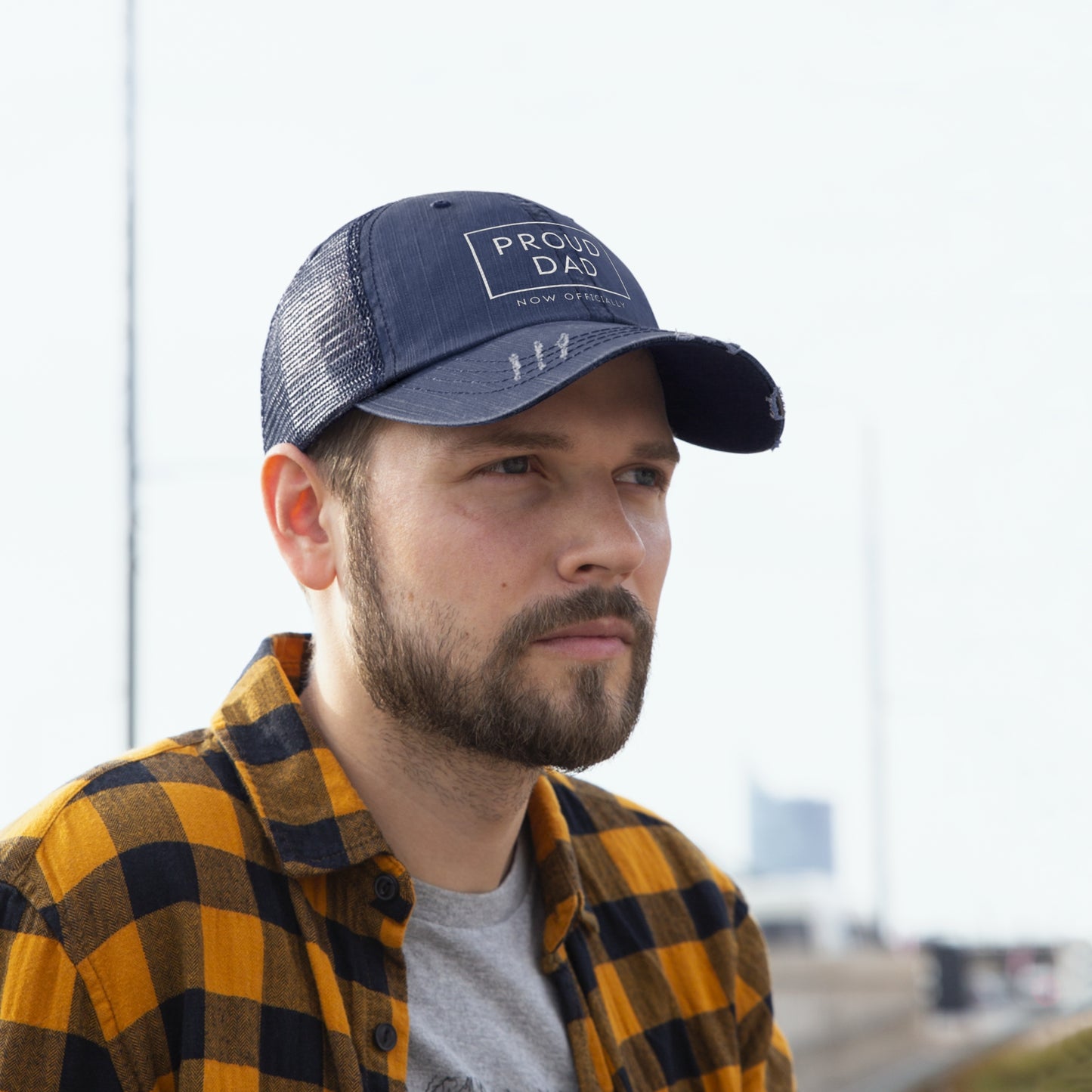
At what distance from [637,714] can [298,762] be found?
1.73 ft

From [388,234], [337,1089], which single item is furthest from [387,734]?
[388,234]

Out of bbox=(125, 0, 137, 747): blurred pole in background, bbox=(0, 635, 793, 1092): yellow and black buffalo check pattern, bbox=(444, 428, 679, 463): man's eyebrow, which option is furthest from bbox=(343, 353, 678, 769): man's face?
bbox=(125, 0, 137, 747): blurred pole in background

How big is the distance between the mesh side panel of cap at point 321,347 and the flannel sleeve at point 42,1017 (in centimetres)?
87

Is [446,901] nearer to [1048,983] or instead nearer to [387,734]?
[387,734]

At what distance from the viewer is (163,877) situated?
204 cm

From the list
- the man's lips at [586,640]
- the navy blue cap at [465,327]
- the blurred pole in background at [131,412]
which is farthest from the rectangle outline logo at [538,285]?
the blurred pole in background at [131,412]

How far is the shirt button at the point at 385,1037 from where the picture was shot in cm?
211

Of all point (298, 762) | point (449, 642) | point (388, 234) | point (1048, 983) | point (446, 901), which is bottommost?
point (1048, 983)

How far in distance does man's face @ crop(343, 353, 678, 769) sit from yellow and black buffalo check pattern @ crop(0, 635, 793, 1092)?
0.71ft

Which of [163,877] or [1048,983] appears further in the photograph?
[1048,983]

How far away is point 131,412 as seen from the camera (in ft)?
16.8

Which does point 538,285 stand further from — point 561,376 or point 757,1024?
point 757,1024

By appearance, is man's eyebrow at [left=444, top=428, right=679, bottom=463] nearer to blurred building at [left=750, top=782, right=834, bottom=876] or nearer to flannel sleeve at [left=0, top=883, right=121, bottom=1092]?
flannel sleeve at [left=0, top=883, right=121, bottom=1092]

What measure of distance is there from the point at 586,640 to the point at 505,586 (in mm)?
148
